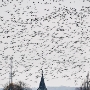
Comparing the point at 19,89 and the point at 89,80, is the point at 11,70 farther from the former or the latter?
the point at 19,89

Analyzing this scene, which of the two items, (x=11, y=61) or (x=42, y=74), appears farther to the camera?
(x=42, y=74)

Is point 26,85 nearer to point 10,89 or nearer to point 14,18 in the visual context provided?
point 10,89

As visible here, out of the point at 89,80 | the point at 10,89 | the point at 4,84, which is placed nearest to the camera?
the point at 89,80

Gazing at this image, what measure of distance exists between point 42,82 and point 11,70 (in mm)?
26570

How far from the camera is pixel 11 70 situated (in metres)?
89.5

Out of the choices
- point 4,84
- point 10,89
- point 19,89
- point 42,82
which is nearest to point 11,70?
point 42,82

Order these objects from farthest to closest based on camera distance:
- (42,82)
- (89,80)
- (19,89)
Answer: (19,89), (42,82), (89,80)

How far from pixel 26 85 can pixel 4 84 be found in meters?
18.2

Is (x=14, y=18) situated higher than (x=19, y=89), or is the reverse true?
(x=14, y=18)

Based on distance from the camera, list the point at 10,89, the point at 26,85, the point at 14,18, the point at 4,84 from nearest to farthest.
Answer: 1. the point at 14,18
2. the point at 10,89
3. the point at 4,84
4. the point at 26,85

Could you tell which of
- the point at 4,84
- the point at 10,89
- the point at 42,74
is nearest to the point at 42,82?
the point at 42,74

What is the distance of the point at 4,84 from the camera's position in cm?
15712

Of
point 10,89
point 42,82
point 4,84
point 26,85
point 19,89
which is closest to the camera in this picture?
point 42,82

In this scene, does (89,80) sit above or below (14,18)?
below
